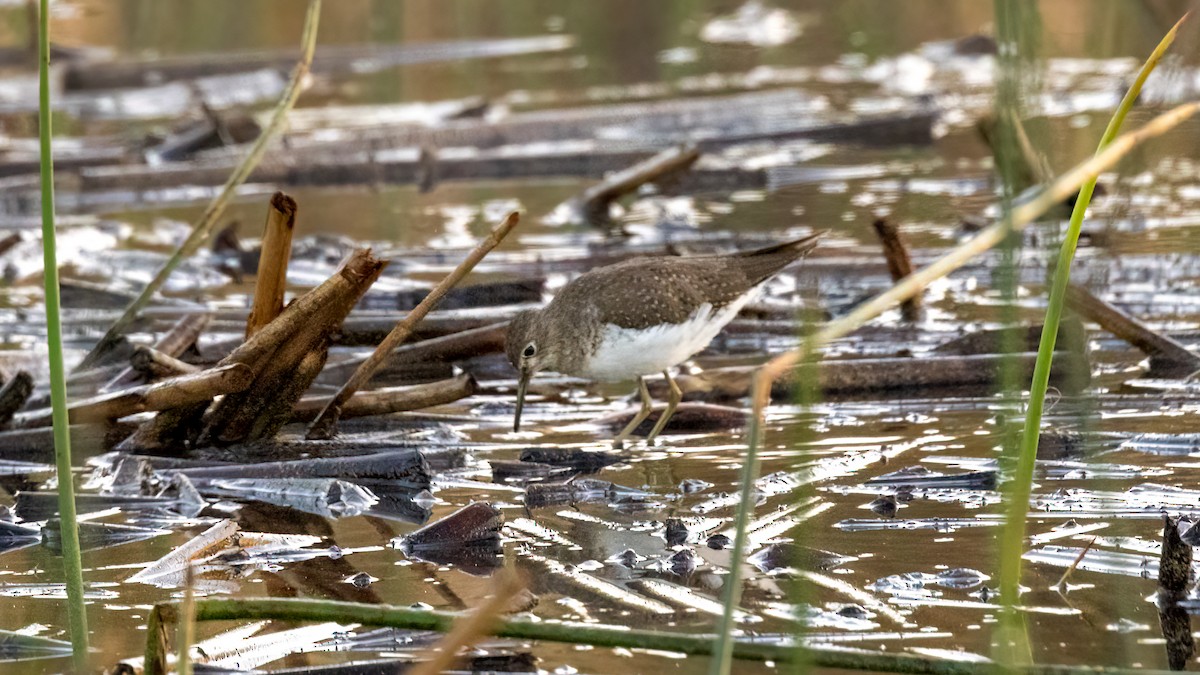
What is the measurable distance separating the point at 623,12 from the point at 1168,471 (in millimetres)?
15123

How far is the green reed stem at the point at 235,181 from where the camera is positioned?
17.4 ft

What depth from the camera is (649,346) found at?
234 inches

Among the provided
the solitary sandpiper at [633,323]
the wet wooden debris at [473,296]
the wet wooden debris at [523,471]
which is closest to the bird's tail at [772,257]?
the solitary sandpiper at [633,323]

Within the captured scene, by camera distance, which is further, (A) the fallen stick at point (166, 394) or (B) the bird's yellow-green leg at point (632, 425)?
(B) the bird's yellow-green leg at point (632, 425)

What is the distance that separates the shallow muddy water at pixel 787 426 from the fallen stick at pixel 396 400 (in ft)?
0.49

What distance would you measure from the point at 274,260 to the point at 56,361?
226cm

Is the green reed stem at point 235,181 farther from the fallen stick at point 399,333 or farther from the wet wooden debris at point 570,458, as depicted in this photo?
the wet wooden debris at point 570,458

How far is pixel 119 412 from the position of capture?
5.28 meters

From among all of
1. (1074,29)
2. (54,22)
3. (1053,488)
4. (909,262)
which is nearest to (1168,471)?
(1053,488)

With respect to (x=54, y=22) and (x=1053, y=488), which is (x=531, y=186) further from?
(x=54, y=22)

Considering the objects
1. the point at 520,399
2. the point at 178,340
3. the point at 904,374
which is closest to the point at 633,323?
the point at 520,399

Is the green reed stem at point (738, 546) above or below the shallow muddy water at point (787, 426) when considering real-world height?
below

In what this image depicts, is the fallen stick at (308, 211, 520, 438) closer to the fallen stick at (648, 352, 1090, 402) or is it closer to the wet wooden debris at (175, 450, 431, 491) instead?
the wet wooden debris at (175, 450, 431, 491)

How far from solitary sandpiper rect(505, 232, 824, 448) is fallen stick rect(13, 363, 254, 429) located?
3.81 feet
